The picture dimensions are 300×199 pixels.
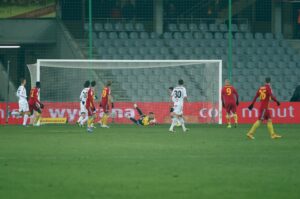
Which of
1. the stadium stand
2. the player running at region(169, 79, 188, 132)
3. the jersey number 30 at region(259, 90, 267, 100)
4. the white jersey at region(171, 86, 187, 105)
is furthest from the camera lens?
the stadium stand

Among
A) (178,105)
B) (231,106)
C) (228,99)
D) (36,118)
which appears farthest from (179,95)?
(36,118)

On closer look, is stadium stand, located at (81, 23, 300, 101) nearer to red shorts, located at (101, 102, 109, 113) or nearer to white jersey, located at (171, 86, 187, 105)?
red shorts, located at (101, 102, 109, 113)

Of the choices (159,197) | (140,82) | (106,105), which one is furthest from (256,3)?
(159,197)

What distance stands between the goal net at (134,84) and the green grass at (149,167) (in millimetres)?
11930

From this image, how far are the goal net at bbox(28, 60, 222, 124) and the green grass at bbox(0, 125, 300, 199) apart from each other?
1193cm

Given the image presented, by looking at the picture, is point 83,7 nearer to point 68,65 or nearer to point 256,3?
point 68,65

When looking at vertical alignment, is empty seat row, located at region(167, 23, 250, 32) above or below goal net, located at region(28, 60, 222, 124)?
above

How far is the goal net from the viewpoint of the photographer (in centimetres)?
4191

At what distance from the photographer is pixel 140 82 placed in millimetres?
43781

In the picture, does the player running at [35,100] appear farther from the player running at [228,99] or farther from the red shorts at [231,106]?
the red shorts at [231,106]

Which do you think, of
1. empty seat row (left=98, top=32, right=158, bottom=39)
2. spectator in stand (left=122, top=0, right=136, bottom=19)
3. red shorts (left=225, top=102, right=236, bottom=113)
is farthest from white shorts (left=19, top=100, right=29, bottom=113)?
spectator in stand (left=122, top=0, right=136, bottom=19)

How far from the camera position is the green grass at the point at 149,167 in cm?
1508

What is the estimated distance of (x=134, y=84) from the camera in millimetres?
43562

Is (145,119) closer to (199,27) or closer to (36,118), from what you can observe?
(36,118)
